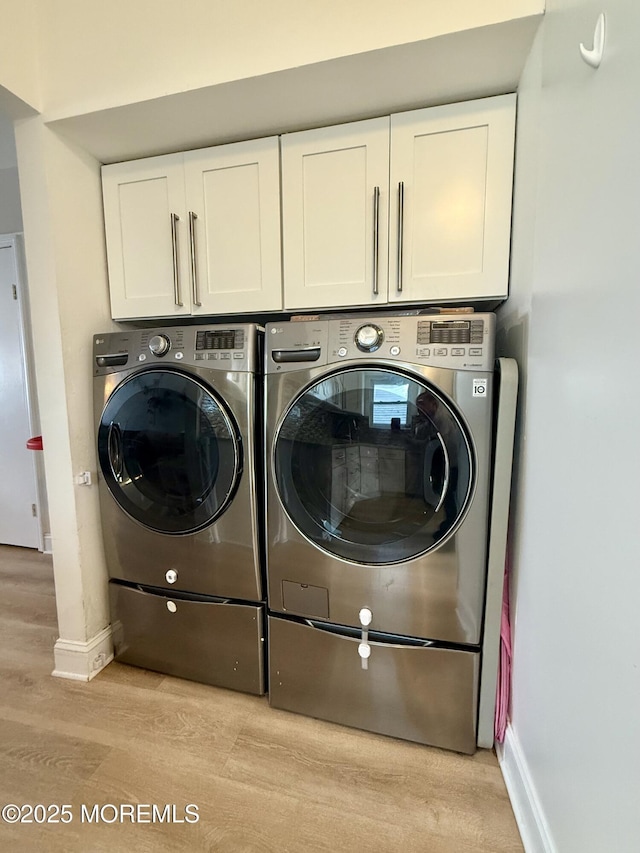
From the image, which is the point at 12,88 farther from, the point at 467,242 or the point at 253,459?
the point at 467,242

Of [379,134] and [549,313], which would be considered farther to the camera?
[379,134]

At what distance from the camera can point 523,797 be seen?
103 cm

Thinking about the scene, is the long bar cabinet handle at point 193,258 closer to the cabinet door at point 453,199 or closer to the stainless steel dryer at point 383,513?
the stainless steel dryer at point 383,513

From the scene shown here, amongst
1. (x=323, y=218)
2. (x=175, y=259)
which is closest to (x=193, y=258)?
(x=175, y=259)

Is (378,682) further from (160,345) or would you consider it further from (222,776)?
(160,345)

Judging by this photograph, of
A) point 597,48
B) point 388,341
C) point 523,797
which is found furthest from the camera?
point 388,341

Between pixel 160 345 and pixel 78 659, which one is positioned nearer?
pixel 160 345

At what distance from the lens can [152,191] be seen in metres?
1.54

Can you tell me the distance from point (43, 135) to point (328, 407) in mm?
1362

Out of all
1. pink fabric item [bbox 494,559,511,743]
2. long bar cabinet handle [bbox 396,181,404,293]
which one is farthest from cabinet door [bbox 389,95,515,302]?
pink fabric item [bbox 494,559,511,743]

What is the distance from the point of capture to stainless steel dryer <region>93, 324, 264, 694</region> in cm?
131

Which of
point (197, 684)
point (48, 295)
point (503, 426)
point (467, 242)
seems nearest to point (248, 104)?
point (467, 242)

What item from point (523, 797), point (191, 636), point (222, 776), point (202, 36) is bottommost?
point (222, 776)

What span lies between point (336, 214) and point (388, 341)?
1.84 ft
